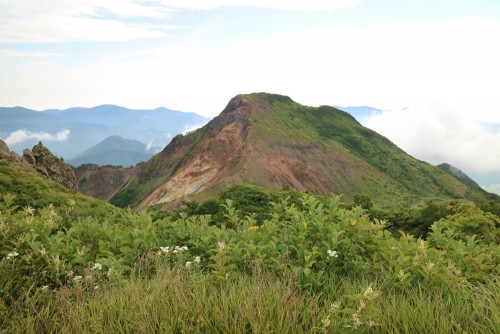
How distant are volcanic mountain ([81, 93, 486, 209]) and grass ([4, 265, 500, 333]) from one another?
168ft

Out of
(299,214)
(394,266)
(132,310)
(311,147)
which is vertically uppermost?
(311,147)

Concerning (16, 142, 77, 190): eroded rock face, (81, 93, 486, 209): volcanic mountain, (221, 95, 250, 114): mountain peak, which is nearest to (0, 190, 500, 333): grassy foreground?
(16, 142, 77, 190): eroded rock face

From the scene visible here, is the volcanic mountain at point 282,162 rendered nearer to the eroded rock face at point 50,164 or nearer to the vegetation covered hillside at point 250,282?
the eroded rock face at point 50,164

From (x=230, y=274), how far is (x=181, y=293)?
3.08 feet

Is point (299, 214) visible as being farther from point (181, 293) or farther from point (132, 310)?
point (132, 310)

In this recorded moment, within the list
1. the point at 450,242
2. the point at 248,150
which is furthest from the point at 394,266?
the point at 248,150

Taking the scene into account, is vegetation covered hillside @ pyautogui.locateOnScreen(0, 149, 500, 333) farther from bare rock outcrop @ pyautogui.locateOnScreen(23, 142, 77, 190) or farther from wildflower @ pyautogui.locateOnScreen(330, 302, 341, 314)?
bare rock outcrop @ pyautogui.locateOnScreen(23, 142, 77, 190)

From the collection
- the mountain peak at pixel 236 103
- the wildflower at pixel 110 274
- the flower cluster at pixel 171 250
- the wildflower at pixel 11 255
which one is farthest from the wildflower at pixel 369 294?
the mountain peak at pixel 236 103

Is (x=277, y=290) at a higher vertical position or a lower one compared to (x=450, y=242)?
lower

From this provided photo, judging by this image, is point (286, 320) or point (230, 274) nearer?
point (286, 320)

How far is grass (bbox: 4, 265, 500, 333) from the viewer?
385 centimetres

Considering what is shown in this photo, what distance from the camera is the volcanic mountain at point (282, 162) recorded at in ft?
252

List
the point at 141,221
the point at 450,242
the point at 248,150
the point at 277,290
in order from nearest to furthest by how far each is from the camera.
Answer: the point at 277,290 < the point at 450,242 < the point at 141,221 < the point at 248,150

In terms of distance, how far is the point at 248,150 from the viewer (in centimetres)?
7712
